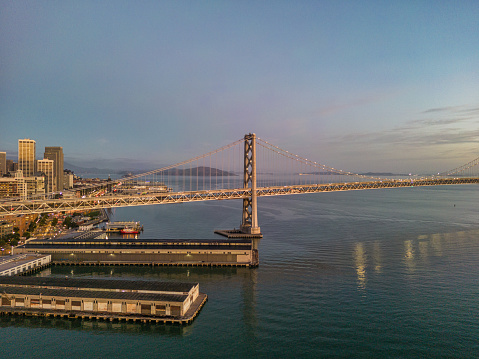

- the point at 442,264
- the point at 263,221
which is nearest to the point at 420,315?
the point at 442,264

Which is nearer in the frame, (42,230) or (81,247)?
(81,247)

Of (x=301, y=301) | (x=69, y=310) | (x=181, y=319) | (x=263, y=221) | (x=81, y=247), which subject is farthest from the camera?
(x=263, y=221)

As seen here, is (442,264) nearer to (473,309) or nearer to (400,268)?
(400,268)

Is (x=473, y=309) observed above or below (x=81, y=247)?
below

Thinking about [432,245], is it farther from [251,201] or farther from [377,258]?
[251,201]

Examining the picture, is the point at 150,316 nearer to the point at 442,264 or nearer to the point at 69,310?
the point at 69,310

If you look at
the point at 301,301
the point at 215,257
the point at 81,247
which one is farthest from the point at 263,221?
the point at 301,301

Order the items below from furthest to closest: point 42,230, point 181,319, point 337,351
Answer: point 42,230, point 181,319, point 337,351

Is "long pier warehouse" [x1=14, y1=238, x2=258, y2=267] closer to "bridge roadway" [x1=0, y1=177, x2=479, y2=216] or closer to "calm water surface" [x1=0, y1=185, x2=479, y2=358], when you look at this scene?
"calm water surface" [x1=0, y1=185, x2=479, y2=358]
